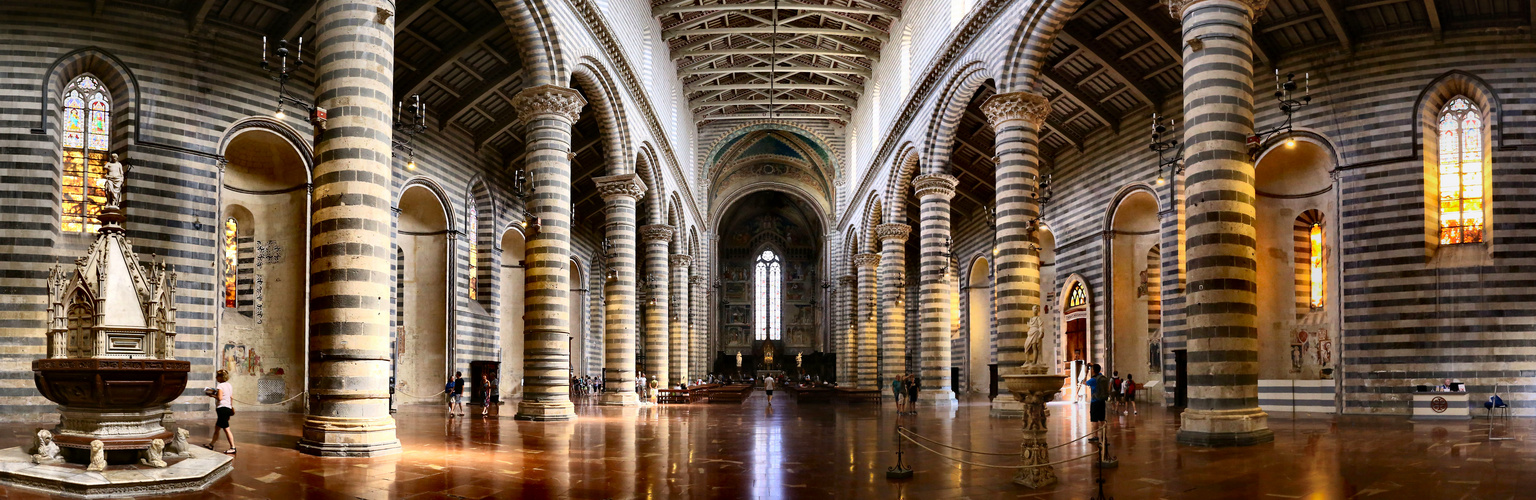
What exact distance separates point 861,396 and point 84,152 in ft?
78.0

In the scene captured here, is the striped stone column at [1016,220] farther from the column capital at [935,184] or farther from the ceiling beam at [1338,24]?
the column capital at [935,184]

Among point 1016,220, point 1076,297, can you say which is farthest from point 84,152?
point 1076,297

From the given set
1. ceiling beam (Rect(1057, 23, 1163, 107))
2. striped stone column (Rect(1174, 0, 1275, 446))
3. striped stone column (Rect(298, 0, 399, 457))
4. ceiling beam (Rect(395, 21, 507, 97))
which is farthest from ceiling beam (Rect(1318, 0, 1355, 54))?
striped stone column (Rect(298, 0, 399, 457))

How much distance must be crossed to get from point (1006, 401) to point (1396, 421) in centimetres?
765

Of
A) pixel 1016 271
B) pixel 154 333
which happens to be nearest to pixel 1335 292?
pixel 1016 271

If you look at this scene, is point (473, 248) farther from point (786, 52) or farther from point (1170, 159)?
point (1170, 159)

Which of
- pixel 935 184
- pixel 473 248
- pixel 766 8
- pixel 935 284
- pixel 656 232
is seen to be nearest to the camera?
pixel 935 184

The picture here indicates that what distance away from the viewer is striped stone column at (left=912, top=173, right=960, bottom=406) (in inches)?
1120

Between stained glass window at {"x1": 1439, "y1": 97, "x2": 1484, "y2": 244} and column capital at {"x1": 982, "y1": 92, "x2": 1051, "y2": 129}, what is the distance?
359 inches

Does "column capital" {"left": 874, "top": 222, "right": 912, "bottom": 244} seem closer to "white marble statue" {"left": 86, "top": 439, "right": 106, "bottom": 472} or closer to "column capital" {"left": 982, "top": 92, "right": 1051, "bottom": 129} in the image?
"column capital" {"left": 982, "top": 92, "right": 1051, "bottom": 129}

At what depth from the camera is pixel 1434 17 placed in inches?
819

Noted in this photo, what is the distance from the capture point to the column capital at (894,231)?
33688mm

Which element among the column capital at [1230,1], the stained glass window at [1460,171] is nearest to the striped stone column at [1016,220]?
the column capital at [1230,1]

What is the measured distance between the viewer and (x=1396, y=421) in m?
19.5
